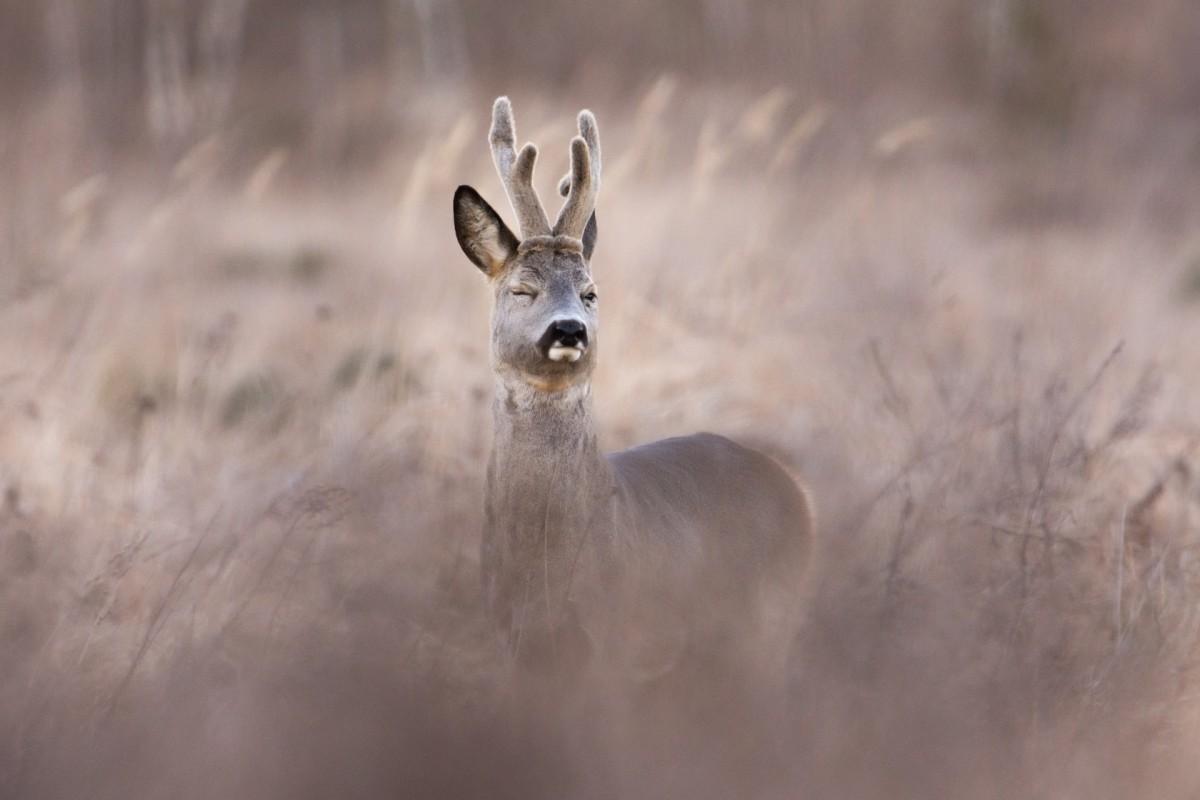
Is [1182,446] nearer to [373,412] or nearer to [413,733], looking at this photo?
[373,412]

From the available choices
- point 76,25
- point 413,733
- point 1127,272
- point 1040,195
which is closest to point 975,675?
point 413,733

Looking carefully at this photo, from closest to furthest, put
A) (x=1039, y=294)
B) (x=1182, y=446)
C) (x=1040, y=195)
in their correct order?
1. (x=1182, y=446)
2. (x=1039, y=294)
3. (x=1040, y=195)

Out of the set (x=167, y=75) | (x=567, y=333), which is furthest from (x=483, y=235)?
(x=167, y=75)

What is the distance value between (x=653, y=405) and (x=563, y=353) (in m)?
2.73

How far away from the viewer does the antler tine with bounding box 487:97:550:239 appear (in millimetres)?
5486

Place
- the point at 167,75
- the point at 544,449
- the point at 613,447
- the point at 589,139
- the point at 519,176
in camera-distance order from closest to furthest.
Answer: the point at 544,449, the point at 519,176, the point at 589,139, the point at 613,447, the point at 167,75

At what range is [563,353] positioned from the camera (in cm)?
512

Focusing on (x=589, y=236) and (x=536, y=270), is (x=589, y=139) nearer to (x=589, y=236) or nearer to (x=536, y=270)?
(x=589, y=236)

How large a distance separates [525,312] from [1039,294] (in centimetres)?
403

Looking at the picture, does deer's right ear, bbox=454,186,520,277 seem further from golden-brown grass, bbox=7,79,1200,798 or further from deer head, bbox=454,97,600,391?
golden-brown grass, bbox=7,79,1200,798

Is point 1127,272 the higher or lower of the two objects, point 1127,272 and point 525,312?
the higher

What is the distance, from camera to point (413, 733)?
4.26 meters

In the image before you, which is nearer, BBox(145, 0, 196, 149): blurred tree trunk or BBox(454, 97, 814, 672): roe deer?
BBox(454, 97, 814, 672): roe deer

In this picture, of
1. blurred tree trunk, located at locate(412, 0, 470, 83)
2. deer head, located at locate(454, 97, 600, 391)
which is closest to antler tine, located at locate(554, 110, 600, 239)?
deer head, located at locate(454, 97, 600, 391)
